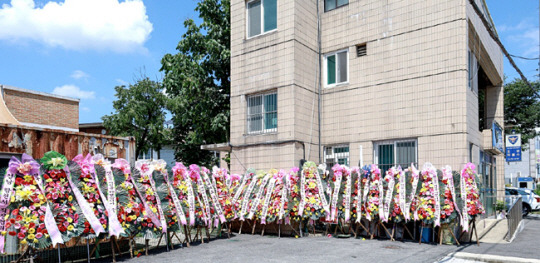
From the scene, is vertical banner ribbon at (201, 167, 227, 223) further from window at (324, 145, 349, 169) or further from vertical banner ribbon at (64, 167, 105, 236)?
window at (324, 145, 349, 169)

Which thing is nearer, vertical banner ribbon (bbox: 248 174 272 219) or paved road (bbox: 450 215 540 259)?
paved road (bbox: 450 215 540 259)

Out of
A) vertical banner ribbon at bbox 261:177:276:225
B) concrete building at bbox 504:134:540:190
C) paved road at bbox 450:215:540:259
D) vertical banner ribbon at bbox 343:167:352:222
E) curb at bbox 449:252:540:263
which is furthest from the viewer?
concrete building at bbox 504:134:540:190

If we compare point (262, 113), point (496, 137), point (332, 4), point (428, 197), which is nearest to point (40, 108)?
point (262, 113)

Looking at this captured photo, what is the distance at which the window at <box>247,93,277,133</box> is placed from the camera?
16594 mm

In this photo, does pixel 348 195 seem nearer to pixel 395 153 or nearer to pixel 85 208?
pixel 395 153

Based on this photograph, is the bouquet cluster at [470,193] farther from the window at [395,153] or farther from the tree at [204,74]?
the tree at [204,74]

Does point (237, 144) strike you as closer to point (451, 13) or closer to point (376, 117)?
point (376, 117)

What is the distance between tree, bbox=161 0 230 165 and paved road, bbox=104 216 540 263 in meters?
9.35

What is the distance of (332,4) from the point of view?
1730cm

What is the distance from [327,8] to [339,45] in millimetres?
1693

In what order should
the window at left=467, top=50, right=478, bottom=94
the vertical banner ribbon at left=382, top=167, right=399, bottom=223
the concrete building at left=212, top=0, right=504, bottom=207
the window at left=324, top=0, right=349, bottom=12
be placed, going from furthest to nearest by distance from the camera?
1. the window at left=324, top=0, right=349, bottom=12
2. the window at left=467, top=50, right=478, bottom=94
3. the concrete building at left=212, top=0, right=504, bottom=207
4. the vertical banner ribbon at left=382, top=167, right=399, bottom=223

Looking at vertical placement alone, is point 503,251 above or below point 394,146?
below

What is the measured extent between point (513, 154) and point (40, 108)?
20.0m

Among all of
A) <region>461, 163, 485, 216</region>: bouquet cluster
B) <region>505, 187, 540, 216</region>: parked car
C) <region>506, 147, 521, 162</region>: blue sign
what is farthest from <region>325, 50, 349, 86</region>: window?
<region>505, 187, 540, 216</region>: parked car
